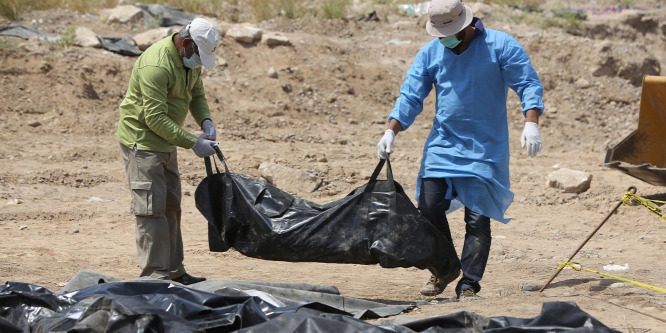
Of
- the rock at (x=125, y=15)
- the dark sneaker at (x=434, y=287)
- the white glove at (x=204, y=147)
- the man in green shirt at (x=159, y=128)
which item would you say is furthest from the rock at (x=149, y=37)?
the dark sneaker at (x=434, y=287)

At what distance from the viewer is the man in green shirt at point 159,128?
13.8ft

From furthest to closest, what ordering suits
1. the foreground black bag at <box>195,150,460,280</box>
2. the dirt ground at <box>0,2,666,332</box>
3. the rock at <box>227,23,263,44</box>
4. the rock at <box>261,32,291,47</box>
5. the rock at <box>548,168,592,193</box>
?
the rock at <box>261,32,291,47</box>, the rock at <box>227,23,263,44</box>, the rock at <box>548,168,592,193</box>, the dirt ground at <box>0,2,666,332</box>, the foreground black bag at <box>195,150,460,280</box>

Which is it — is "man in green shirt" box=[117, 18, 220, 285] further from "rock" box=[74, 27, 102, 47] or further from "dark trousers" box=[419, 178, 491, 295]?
"rock" box=[74, 27, 102, 47]

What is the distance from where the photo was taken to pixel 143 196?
4.34 m

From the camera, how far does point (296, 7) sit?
581 inches

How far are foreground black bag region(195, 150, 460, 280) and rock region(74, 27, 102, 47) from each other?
314 inches

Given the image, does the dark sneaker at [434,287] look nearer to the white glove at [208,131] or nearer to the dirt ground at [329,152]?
the dirt ground at [329,152]

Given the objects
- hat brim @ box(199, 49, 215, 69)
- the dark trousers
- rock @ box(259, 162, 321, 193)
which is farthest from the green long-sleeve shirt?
rock @ box(259, 162, 321, 193)

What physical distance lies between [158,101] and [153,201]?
586 mm

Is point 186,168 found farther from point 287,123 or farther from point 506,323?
point 506,323

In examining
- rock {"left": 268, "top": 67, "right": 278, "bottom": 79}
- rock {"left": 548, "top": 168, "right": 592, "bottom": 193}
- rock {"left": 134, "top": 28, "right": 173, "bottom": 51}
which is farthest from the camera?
rock {"left": 268, "top": 67, "right": 278, "bottom": 79}

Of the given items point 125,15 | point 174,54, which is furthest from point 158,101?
point 125,15

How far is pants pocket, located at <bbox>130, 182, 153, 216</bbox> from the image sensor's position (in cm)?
433

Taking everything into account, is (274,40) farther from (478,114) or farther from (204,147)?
(478,114)
